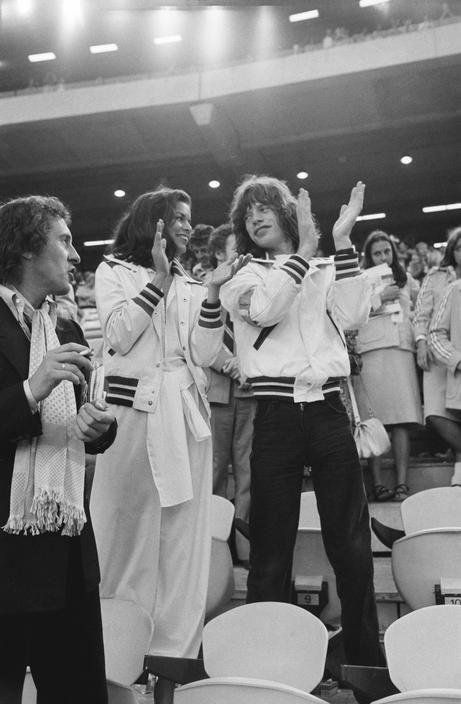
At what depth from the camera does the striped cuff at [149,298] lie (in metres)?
2.23

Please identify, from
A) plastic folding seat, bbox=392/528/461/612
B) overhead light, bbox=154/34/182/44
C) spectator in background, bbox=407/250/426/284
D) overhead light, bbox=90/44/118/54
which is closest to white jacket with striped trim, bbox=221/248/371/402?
plastic folding seat, bbox=392/528/461/612

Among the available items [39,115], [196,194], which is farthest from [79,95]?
[196,194]

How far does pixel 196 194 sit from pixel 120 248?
38.0 feet

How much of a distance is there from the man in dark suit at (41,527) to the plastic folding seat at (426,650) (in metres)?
0.64

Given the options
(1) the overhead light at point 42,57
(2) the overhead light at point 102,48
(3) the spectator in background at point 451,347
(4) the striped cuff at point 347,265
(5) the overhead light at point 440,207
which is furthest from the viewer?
(5) the overhead light at point 440,207

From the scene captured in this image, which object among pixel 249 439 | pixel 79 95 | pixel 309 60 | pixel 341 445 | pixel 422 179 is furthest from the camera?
pixel 422 179

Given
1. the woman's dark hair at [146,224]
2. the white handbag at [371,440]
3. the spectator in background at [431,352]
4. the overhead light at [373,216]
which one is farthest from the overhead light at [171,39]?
the woman's dark hair at [146,224]

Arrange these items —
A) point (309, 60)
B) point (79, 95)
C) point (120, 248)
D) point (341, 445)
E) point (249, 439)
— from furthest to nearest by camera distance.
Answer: point (79, 95), point (309, 60), point (249, 439), point (120, 248), point (341, 445)

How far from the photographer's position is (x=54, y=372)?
1402 millimetres

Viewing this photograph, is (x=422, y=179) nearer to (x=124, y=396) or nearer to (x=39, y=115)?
(x=39, y=115)

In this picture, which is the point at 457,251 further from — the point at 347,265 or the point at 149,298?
the point at 149,298

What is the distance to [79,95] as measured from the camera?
11.6 meters

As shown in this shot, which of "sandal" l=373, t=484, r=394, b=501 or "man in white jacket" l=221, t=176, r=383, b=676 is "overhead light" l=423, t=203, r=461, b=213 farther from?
"man in white jacket" l=221, t=176, r=383, b=676

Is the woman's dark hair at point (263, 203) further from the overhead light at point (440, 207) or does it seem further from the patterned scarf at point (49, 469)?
the overhead light at point (440, 207)
